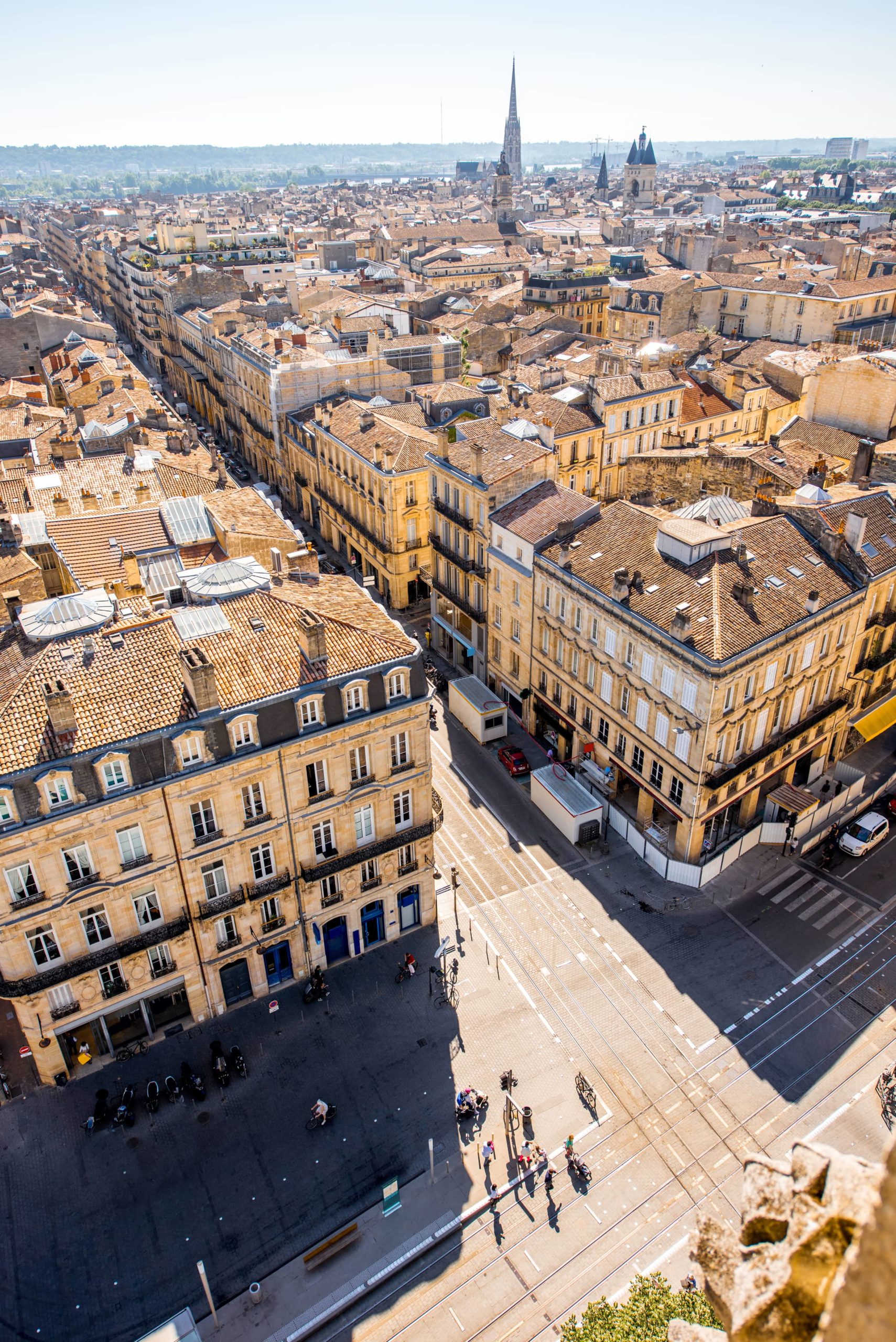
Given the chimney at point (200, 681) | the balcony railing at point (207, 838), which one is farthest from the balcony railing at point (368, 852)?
the chimney at point (200, 681)

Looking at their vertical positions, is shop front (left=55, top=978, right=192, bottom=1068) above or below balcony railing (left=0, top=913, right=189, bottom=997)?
below

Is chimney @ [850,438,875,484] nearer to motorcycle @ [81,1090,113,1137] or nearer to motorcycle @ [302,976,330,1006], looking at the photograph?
motorcycle @ [302,976,330,1006]

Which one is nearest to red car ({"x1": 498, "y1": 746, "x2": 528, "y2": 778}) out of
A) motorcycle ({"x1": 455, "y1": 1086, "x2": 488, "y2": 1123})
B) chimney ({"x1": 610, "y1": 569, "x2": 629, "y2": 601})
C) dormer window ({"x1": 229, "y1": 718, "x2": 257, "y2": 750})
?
chimney ({"x1": 610, "y1": 569, "x2": 629, "y2": 601})

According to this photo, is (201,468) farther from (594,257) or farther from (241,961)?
(594,257)

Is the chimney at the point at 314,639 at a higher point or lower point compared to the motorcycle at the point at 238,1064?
higher

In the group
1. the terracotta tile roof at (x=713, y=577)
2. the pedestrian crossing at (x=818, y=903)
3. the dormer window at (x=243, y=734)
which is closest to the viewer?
the dormer window at (x=243, y=734)

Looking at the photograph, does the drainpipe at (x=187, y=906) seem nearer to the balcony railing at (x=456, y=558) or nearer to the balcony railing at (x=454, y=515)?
the balcony railing at (x=456, y=558)
